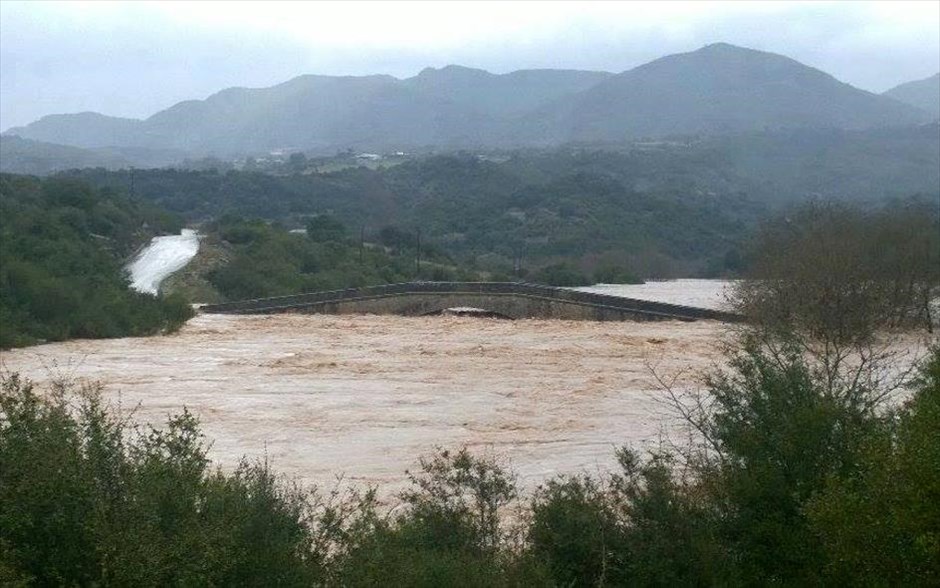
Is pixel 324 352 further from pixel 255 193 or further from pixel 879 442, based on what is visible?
pixel 255 193

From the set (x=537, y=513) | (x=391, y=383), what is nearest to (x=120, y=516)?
(x=537, y=513)

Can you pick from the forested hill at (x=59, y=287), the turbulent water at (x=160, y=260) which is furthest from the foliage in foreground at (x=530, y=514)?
the turbulent water at (x=160, y=260)

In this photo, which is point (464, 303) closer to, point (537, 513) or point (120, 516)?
point (537, 513)

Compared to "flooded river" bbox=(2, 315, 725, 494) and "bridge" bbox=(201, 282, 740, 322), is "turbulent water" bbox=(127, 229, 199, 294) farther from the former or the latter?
"flooded river" bbox=(2, 315, 725, 494)

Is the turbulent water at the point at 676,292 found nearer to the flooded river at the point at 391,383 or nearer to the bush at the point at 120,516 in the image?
the flooded river at the point at 391,383

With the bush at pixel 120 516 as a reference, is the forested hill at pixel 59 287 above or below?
below

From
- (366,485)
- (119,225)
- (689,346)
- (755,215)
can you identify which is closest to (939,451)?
(366,485)

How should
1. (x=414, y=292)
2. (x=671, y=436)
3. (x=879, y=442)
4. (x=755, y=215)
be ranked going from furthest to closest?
(x=755, y=215) → (x=414, y=292) → (x=671, y=436) → (x=879, y=442)
